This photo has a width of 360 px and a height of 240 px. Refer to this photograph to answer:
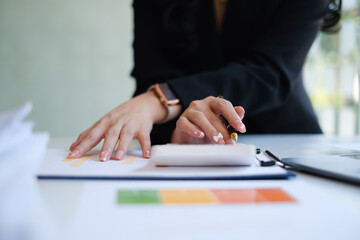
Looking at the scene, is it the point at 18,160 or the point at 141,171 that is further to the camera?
the point at 141,171

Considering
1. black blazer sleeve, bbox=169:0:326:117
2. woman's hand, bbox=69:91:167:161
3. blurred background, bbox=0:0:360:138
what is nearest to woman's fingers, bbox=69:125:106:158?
woman's hand, bbox=69:91:167:161

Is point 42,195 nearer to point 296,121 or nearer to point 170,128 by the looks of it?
point 170,128

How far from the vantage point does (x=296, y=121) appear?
3.59 feet

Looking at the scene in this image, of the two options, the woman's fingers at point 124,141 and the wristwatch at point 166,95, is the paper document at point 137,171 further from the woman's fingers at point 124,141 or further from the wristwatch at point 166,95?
the wristwatch at point 166,95

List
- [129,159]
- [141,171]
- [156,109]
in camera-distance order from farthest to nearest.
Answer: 1. [156,109]
2. [129,159]
3. [141,171]

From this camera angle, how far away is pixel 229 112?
0.54m

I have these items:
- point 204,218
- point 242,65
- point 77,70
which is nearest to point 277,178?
point 204,218

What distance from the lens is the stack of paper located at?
263 millimetres

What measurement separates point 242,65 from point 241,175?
0.51m

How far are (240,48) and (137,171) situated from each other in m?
0.71

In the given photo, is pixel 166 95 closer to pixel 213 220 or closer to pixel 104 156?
pixel 104 156

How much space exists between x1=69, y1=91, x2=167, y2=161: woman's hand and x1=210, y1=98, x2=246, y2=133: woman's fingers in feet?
0.49

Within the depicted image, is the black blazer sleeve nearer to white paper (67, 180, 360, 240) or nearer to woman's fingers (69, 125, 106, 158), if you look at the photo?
woman's fingers (69, 125, 106, 158)

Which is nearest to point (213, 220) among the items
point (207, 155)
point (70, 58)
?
point (207, 155)
